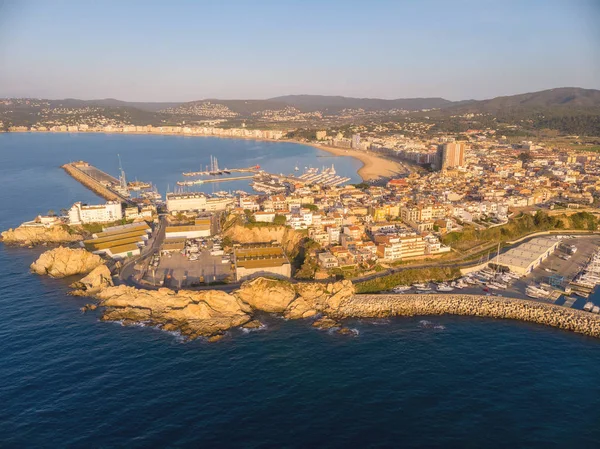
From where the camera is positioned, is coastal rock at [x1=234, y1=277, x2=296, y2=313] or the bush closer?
coastal rock at [x1=234, y1=277, x2=296, y2=313]

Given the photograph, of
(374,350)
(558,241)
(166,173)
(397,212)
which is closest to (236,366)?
(374,350)

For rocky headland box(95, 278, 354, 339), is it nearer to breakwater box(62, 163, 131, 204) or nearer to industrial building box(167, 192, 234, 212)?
industrial building box(167, 192, 234, 212)

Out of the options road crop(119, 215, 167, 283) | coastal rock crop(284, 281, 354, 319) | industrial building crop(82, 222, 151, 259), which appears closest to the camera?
coastal rock crop(284, 281, 354, 319)

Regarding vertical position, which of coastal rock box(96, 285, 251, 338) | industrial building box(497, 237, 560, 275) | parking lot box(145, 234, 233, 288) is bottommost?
coastal rock box(96, 285, 251, 338)

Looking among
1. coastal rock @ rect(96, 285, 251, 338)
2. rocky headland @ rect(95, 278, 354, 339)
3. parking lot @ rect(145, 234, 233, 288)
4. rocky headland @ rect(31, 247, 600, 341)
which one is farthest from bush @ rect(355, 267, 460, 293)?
parking lot @ rect(145, 234, 233, 288)

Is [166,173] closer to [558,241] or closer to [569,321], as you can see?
[558,241]

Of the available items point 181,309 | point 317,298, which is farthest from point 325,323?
point 181,309
